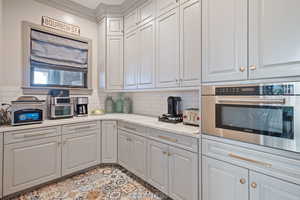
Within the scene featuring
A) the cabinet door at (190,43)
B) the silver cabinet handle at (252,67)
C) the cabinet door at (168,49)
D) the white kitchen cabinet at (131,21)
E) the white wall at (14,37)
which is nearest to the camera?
the silver cabinet handle at (252,67)

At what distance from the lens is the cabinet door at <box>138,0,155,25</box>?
2.30m

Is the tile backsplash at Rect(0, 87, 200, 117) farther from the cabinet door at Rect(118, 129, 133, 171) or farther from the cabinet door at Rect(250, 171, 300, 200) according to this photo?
the cabinet door at Rect(250, 171, 300, 200)

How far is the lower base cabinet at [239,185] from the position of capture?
40.6 inches

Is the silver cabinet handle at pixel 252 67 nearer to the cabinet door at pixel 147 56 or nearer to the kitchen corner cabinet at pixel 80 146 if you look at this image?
the cabinet door at pixel 147 56

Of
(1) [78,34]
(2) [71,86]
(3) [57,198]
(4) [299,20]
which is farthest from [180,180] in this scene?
(1) [78,34]

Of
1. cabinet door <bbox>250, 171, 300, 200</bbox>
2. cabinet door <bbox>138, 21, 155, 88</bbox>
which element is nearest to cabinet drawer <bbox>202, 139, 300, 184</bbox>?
cabinet door <bbox>250, 171, 300, 200</bbox>

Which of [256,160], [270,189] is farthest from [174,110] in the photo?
[270,189]

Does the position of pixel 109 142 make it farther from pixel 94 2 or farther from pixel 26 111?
pixel 94 2

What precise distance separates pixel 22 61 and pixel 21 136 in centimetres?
119

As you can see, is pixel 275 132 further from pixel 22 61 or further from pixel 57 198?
pixel 22 61

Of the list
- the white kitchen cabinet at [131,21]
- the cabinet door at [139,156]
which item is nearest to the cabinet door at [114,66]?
the white kitchen cabinet at [131,21]

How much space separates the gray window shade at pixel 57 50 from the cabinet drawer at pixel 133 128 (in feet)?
4.74

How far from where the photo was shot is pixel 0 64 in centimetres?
206

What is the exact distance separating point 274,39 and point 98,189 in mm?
2450
